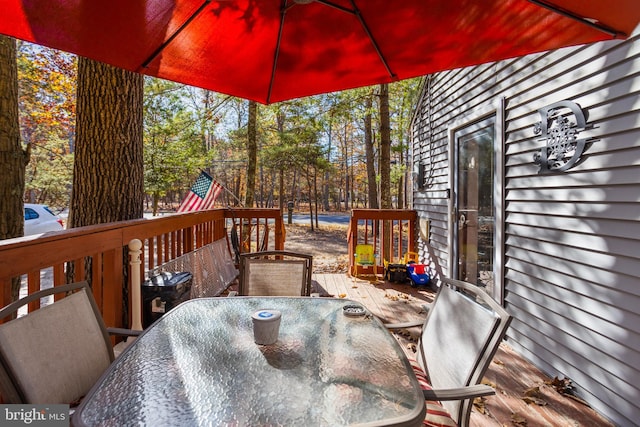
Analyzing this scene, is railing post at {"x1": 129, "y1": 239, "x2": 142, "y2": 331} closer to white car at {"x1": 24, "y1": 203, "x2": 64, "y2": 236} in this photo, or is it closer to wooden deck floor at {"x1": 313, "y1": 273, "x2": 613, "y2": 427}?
wooden deck floor at {"x1": 313, "y1": 273, "x2": 613, "y2": 427}

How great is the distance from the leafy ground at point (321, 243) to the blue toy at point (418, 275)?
92.8 inches

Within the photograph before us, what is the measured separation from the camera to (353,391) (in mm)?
1028

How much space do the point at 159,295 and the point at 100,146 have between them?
54.5 inches

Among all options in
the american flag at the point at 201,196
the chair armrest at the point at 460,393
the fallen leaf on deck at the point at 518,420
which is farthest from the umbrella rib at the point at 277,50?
the fallen leaf on deck at the point at 518,420

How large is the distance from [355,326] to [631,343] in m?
1.66

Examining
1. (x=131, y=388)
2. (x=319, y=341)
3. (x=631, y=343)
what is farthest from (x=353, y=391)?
Answer: (x=631, y=343)

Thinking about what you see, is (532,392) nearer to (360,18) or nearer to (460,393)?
(460,393)

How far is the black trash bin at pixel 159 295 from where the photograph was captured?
103 inches

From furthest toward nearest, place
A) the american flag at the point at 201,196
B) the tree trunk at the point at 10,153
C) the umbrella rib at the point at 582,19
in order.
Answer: the american flag at the point at 201,196, the tree trunk at the point at 10,153, the umbrella rib at the point at 582,19

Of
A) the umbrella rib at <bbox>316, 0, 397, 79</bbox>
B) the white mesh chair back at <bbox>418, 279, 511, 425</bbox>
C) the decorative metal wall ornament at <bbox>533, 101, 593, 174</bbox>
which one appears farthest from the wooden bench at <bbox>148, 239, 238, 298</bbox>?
the decorative metal wall ornament at <bbox>533, 101, 593, 174</bbox>

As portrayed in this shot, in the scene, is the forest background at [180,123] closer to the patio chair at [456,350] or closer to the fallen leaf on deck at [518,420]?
the patio chair at [456,350]

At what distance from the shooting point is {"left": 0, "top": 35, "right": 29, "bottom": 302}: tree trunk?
295 centimetres

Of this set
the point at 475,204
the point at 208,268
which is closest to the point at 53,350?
the point at 208,268

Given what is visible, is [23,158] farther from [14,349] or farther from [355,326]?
[355,326]
